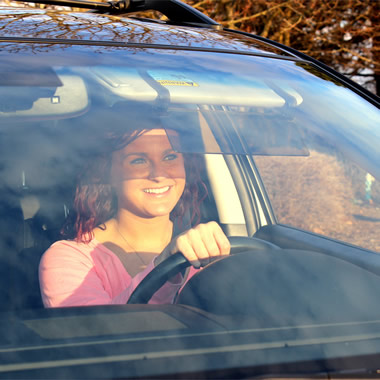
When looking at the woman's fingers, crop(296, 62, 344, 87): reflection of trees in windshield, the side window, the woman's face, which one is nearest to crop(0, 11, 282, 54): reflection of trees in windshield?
crop(296, 62, 344, 87): reflection of trees in windshield

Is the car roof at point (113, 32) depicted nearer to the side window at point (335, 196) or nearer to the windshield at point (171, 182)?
the windshield at point (171, 182)

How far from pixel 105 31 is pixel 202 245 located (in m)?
0.72

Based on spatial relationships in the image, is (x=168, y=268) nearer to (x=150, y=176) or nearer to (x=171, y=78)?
(x=150, y=176)

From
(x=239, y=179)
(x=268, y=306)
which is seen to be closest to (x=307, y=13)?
(x=239, y=179)

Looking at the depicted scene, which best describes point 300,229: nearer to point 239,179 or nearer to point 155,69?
point 239,179

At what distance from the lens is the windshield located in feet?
3.61

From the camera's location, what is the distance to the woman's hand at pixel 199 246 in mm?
1471

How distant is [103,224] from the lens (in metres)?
1.53

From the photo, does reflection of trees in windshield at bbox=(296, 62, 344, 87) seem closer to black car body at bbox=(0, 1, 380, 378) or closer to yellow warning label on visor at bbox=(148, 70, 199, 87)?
black car body at bbox=(0, 1, 380, 378)

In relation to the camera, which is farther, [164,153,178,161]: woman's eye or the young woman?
[164,153,178,161]: woman's eye

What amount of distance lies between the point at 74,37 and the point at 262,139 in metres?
0.61

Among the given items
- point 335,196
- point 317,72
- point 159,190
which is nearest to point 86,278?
point 159,190

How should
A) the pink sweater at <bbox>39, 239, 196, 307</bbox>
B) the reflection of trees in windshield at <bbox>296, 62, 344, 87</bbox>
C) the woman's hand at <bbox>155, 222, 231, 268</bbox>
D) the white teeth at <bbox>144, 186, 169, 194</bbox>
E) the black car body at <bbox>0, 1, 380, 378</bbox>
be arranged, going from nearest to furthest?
the black car body at <bbox>0, 1, 380, 378</bbox>
the pink sweater at <bbox>39, 239, 196, 307</bbox>
the woman's hand at <bbox>155, 222, 231, 268</bbox>
the white teeth at <bbox>144, 186, 169, 194</bbox>
the reflection of trees in windshield at <bbox>296, 62, 344, 87</bbox>

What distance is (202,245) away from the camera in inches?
58.6
